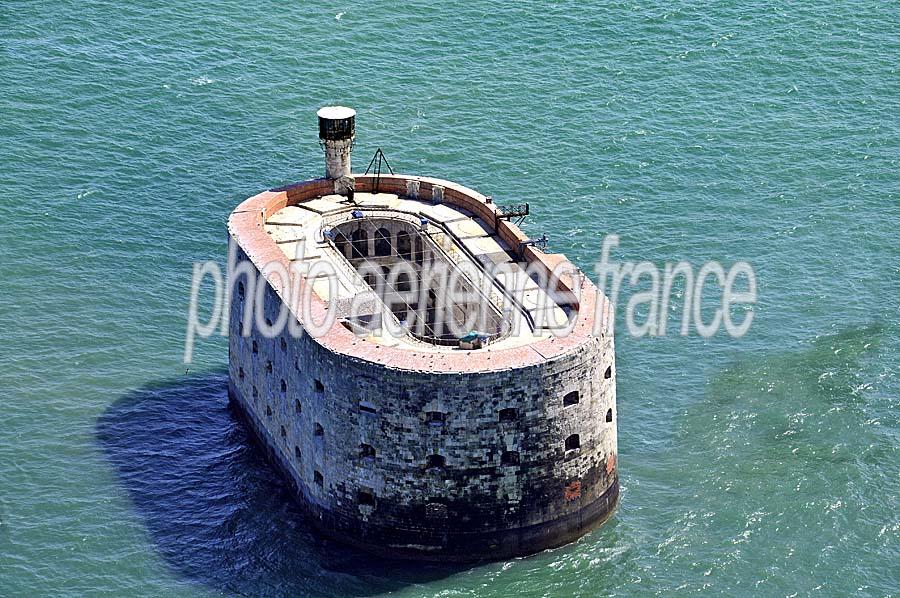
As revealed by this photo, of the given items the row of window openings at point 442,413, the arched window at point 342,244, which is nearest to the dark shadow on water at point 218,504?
the row of window openings at point 442,413

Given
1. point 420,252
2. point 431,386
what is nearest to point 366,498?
point 431,386

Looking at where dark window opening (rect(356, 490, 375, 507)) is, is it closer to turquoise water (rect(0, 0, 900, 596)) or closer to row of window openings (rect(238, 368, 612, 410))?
turquoise water (rect(0, 0, 900, 596))

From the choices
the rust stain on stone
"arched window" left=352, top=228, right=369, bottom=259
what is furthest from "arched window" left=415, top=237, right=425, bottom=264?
the rust stain on stone

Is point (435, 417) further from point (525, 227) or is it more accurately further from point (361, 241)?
point (525, 227)

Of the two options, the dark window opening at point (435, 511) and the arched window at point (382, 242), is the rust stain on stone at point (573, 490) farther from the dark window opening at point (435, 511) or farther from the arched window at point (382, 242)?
the arched window at point (382, 242)

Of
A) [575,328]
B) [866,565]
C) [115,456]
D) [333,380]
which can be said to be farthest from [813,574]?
[115,456]

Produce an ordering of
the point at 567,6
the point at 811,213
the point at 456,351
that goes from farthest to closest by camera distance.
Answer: the point at 567,6, the point at 811,213, the point at 456,351

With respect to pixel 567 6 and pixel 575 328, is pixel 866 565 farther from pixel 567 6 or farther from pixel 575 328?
pixel 567 6

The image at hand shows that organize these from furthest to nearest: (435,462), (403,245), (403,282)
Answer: (403,245) → (403,282) → (435,462)
